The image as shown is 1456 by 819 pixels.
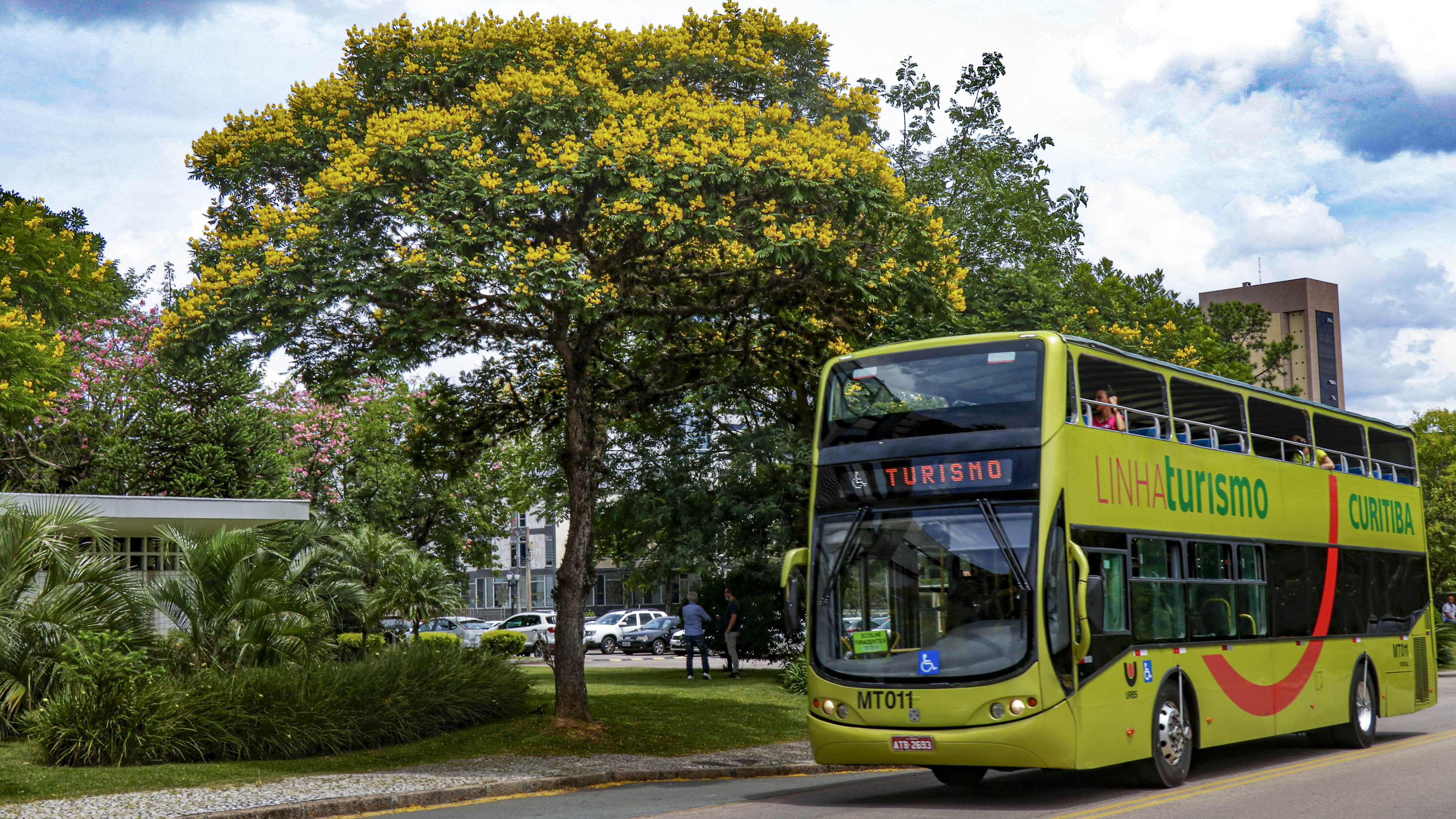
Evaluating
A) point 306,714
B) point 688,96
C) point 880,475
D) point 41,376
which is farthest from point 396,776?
point 41,376

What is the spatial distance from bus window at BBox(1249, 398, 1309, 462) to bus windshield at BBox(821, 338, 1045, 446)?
426cm

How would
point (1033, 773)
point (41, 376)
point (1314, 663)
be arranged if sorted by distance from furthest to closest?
point (41, 376), point (1314, 663), point (1033, 773)

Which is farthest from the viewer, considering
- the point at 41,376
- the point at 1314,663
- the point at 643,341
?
the point at 41,376

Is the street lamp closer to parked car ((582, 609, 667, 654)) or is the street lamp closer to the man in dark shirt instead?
parked car ((582, 609, 667, 654))

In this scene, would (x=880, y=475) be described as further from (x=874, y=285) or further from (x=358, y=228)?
(x=358, y=228)

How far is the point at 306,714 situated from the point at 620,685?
12.4 metres

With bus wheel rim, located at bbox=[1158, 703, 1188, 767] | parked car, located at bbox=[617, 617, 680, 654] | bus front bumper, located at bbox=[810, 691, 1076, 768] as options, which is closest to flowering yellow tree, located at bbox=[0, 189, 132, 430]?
bus front bumper, located at bbox=[810, 691, 1076, 768]

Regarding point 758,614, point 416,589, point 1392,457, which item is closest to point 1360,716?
point 1392,457

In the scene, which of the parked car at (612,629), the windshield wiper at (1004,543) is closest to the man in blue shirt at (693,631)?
the windshield wiper at (1004,543)

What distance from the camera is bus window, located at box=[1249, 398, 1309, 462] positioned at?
1377 centimetres

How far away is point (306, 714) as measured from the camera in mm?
13789

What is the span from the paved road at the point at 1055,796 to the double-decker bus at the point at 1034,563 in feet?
1.39

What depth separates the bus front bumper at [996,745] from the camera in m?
10.1

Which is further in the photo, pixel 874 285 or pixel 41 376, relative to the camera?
pixel 41 376
